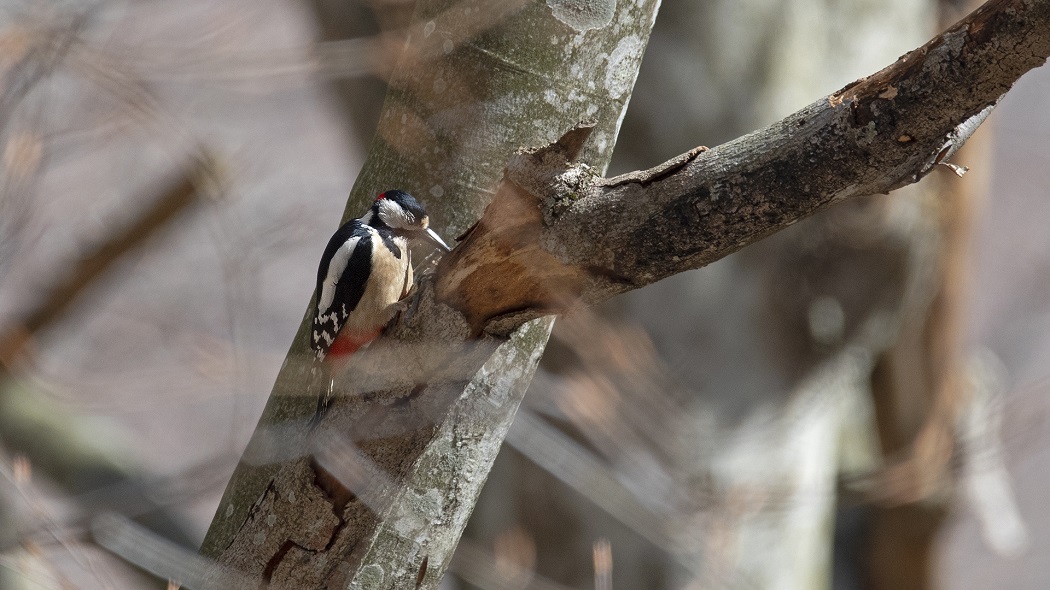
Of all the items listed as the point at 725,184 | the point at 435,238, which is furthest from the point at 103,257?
the point at 725,184

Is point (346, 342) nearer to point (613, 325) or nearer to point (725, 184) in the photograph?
point (725, 184)

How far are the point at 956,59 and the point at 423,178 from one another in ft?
3.75

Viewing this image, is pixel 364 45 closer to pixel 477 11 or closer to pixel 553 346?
pixel 477 11

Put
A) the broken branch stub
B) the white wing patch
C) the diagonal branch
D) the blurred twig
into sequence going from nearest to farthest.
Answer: the diagonal branch
the broken branch stub
the white wing patch
the blurred twig

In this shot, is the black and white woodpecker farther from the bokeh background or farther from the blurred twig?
the blurred twig

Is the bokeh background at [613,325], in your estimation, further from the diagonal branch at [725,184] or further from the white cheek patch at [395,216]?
the diagonal branch at [725,184]

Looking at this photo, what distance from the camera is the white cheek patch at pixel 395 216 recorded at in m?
2.09

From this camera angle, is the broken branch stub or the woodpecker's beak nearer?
the broken branch stub

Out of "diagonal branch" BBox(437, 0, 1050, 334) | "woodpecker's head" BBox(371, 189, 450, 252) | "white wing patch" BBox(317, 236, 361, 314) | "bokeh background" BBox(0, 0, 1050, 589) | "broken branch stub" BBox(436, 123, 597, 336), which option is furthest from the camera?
"bokeh background" BBox(0, 0, 1050, 589)

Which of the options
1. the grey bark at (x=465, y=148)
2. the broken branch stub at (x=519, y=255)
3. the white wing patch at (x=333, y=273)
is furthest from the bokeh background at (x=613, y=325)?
the broken branch stub at (x=519, y=255)

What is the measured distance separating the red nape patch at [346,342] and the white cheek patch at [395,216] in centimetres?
24

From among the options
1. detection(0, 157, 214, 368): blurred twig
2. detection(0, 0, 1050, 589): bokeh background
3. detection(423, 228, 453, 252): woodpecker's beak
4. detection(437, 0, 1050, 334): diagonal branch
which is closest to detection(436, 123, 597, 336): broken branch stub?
detection(437, 0, 1050, 334): diagonal branch

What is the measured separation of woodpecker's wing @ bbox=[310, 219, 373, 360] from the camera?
84.8 inches

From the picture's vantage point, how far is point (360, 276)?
2174 millimetres
